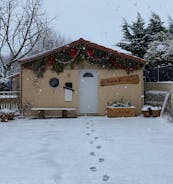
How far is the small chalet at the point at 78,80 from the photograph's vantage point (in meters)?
18.1

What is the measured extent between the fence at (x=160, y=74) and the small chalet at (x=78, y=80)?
1.26 m

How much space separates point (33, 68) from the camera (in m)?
18.2

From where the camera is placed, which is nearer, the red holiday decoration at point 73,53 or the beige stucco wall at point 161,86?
the beige stucco wall at point 161,86

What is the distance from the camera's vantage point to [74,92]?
18.1m

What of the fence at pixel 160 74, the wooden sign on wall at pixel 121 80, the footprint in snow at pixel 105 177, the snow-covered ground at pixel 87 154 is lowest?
the footprint in snow at pixel 105 177

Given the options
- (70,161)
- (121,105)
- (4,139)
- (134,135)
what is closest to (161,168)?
(70,161)

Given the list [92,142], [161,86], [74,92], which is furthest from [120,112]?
[92,142]

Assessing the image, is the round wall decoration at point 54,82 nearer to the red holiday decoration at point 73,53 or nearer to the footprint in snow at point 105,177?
the red holiday decoration at point 73,53

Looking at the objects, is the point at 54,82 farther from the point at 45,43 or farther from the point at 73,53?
the point at 45,43

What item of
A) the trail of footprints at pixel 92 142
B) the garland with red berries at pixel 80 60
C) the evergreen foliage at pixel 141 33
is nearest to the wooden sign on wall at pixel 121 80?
the garland with red berries at pixel 80 60

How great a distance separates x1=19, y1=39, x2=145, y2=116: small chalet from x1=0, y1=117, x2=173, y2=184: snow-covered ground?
3.84 m

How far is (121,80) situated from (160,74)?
2.81m

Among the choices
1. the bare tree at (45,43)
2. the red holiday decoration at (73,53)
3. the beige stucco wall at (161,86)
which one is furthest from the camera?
the bare tree at (45,43)

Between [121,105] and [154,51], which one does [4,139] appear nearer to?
Result: [121,105]
